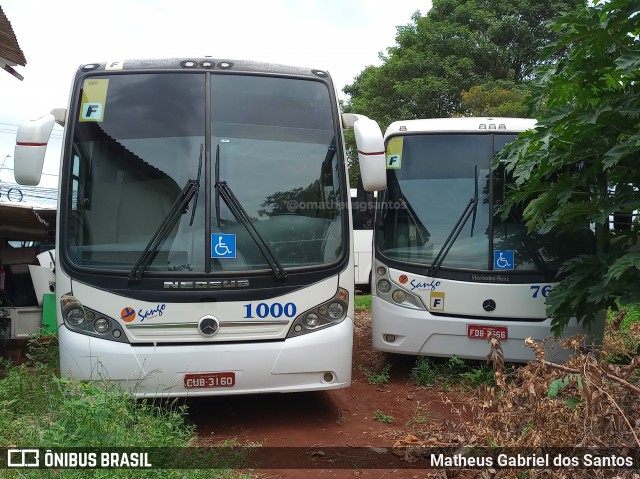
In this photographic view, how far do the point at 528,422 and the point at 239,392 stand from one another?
2154 mm

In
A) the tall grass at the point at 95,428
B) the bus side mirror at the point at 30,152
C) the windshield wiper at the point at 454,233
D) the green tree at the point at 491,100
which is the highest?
the green tree at the point at 491,100

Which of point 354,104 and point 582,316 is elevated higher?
point 354,104

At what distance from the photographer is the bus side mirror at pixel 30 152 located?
4.71 meters

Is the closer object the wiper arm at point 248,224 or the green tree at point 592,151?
the green tree at point 592,151

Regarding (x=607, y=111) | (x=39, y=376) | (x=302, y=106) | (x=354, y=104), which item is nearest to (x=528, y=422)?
(x=607, y=111)

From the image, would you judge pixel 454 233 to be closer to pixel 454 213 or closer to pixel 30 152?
pixel 454 213

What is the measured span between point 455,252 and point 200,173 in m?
2.93

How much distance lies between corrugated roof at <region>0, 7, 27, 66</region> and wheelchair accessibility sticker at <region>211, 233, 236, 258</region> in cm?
538

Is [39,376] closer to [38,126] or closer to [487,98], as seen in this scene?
[38,126]

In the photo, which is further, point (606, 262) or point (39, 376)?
point (39, 376)

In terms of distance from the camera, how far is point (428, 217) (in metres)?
6.64

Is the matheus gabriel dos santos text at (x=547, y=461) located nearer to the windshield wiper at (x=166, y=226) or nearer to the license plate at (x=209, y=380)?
the license plate at (x=209, y=380)

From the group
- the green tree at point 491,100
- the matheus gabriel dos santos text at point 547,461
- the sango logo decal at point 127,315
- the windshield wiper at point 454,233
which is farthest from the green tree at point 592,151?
the green tree at point 491,100

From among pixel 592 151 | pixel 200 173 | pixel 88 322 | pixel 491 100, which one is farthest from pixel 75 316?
pixel 491 100
